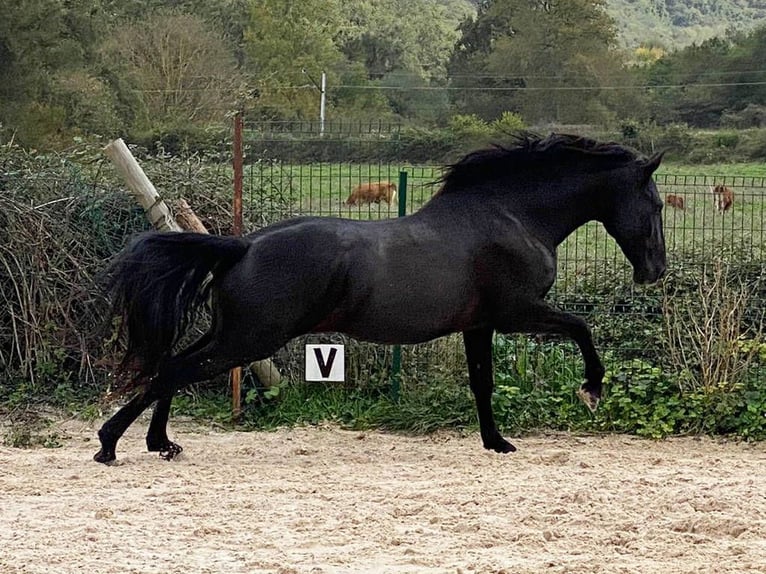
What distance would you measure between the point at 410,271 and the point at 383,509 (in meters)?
1.72

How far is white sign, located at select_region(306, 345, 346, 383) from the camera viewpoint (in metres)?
7.97

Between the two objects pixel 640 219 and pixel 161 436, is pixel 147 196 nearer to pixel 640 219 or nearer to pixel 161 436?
pixel 161 436

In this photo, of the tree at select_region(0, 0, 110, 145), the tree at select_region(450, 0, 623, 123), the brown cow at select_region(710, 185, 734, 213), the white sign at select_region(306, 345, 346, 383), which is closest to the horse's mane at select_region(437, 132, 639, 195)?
the brown cow at select_region(710, 185, 734, 213)

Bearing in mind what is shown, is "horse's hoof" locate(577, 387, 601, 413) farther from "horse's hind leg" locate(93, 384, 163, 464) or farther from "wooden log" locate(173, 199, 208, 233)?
"wooden log" locate(173, 199, 208, 233)

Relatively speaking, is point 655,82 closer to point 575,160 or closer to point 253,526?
point 575,160

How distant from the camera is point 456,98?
44219mm

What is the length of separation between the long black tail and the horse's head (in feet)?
7.76

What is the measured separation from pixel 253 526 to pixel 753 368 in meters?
4.54

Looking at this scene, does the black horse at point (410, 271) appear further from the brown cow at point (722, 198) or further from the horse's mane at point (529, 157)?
the brown cow at point (722, 198)

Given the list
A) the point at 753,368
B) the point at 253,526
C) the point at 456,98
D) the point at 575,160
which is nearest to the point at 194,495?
the point at 253,526

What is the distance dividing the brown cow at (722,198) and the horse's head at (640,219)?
126 cm

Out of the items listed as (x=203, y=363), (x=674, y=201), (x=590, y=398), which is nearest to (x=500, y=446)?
(x=590, y=398)

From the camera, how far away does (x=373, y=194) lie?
8602mm

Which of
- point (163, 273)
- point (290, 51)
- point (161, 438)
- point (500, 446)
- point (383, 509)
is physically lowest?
point (500, 446)
